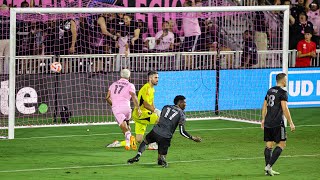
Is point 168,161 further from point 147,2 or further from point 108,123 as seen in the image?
point 147,2

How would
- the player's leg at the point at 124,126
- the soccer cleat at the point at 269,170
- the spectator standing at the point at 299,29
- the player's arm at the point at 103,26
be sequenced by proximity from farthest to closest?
the spectator standing at the point at 299,29 < the player's arm at the point at 103,26 < the player's leg at the point at 124,126 < the soccer cleat at the point at 269,170

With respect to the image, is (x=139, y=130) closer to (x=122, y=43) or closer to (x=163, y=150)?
(x=163, y=150)

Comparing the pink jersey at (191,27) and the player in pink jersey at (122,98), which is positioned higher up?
the pink jersey at (191,27)

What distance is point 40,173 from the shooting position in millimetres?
20562

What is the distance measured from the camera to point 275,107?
20.8 metres

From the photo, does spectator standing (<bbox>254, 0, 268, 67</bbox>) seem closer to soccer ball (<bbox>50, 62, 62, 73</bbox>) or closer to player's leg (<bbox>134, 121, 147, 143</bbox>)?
soccer ball (<bbox>50, 62, 62, 73</bbox>)

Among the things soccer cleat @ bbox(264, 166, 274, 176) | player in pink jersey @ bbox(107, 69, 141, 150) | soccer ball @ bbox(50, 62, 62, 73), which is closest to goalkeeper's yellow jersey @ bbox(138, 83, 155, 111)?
player in pink jersey @ bbox(107, 69, 141, 150)

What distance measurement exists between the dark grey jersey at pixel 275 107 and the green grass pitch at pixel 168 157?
104cm

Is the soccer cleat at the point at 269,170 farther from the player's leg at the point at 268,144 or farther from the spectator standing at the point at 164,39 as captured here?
the spectator standing at the point at 164,39

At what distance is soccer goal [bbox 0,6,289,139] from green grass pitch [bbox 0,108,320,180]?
4.18 ft

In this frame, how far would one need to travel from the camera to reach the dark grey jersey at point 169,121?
70.3 feet

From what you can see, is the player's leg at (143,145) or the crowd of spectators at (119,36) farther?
the crowd of spectators at (119,36)

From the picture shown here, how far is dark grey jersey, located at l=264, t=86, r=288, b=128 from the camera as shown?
2070cm

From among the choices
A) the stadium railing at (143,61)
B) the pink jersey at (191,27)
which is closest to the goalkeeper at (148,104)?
the stadium railing at (143,61)
